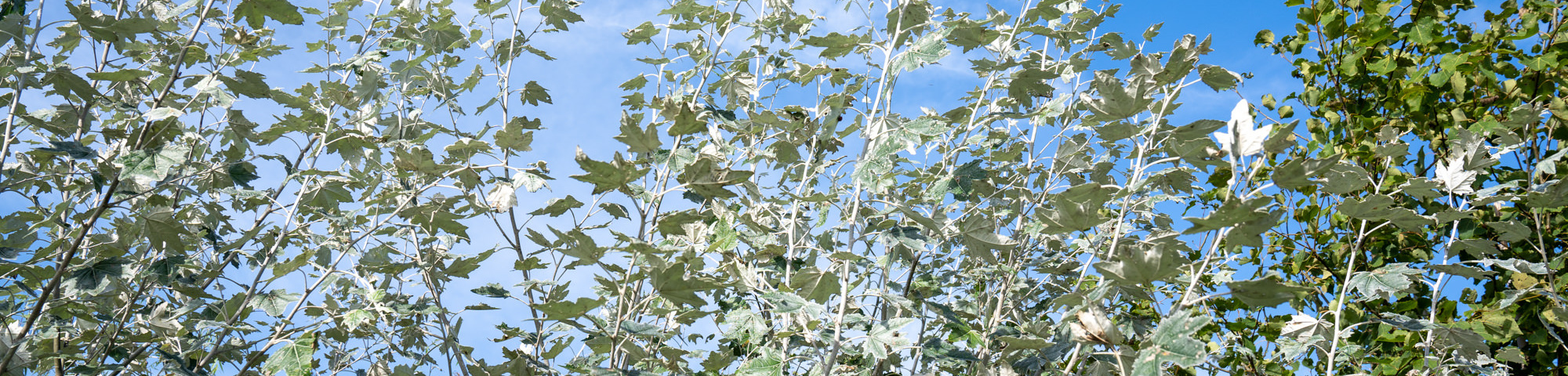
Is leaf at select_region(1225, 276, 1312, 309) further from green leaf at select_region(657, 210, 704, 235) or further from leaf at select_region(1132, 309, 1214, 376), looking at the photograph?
green leaf at select_region(657, 210, 704, 235)

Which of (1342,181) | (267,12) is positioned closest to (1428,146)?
(1342,181)

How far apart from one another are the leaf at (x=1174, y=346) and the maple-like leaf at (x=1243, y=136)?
11.6 inches

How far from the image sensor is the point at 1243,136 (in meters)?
1.49

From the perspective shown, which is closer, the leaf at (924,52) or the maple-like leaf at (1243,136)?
the maple-like leaf at (1243,136)

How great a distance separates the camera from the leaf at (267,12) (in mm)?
2166

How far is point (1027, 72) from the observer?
210 cm

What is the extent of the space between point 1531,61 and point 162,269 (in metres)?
4.49

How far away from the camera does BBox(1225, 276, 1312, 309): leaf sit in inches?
57.9

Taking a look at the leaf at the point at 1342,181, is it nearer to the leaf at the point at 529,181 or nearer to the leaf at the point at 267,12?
the leaf at the point at 529,181

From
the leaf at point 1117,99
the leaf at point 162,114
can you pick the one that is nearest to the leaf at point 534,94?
the leaf at point 162,114

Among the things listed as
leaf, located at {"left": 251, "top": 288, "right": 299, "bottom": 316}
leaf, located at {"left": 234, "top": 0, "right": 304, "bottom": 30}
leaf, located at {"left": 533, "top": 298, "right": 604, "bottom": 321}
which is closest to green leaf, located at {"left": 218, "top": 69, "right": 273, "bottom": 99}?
leaf, located at {"left": 234, "top": 0, "right": 304, "bottom": 30}

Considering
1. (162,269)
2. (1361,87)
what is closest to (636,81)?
(162,269)

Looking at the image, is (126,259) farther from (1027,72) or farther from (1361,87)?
(1361,87)

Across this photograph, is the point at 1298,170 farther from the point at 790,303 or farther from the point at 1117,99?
the point at 790,303
